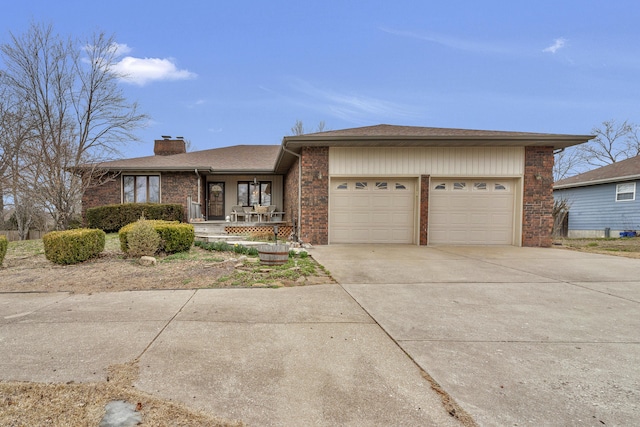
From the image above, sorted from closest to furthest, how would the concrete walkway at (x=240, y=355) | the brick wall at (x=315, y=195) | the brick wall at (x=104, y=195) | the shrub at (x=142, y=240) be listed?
the concrete walkway at (x=240, y=355)
the shrub at (x=142, y=240)
the brick wall at (x=315, y=195)
the brick wall at (x=104, y=195)

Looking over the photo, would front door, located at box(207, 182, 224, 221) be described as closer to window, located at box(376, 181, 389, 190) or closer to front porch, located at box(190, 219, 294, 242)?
front porch, located at box(190, 219, 294, 242)

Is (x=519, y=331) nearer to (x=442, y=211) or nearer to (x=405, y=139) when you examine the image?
(x=405, y=139)

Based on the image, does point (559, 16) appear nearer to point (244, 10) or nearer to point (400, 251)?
point (400, 251)

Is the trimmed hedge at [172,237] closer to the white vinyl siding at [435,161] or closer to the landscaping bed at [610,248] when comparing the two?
the white vinyl siding at [435,161]

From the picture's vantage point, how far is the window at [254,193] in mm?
15469

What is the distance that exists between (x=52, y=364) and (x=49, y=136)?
11.0 m

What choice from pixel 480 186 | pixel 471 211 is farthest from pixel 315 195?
pixel 480 186

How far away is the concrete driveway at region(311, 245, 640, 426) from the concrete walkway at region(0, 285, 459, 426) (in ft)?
1.02

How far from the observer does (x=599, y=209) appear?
16.7 m

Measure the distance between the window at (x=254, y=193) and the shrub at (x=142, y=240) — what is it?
8.56 m

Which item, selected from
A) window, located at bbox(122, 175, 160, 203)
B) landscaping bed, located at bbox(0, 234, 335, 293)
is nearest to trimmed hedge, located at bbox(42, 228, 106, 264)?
landscaping bed, located at bbox(0, 234, 335, 293)

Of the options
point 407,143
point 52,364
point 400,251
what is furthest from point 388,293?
point 407,143

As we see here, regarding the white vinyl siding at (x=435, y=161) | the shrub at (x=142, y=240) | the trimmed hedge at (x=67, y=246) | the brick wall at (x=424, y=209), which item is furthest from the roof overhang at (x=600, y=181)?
the trimmed hedge at (x=67, y=246)

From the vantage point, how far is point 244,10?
1075 centimetres
